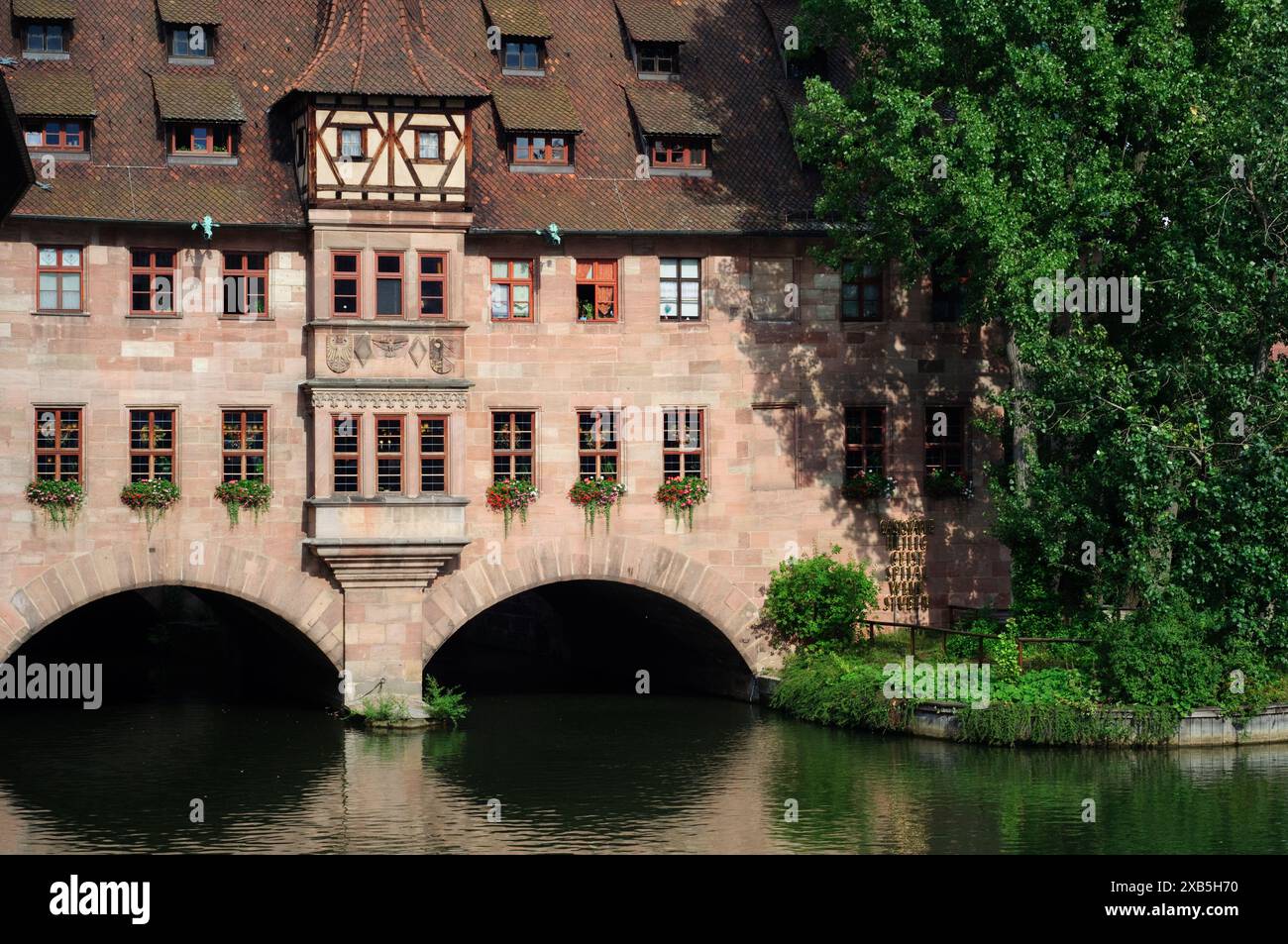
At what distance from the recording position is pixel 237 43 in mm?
42688

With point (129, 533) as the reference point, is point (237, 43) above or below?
above

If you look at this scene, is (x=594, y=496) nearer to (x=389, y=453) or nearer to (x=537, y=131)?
(x=389, y=453)

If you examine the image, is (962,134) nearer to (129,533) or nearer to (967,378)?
(967,378)

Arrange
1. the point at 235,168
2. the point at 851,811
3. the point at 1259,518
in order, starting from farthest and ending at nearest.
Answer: the point at 235,168 → the point at 1259,518 → the point at 851,811

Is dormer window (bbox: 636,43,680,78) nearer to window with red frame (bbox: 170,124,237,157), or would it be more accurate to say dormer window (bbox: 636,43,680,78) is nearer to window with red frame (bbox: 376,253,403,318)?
window with red frame (bbox: 376,253,403,318)

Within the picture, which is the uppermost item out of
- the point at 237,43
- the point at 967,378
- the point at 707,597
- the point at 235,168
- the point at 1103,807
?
the point at 237,43

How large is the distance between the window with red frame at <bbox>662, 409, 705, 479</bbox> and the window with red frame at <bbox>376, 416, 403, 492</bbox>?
17.0 ft

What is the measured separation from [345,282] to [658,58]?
859 cm

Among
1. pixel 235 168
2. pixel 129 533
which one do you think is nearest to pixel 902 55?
pixel 235 168

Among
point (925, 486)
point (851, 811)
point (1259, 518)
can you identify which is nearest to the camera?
point (851, 811)

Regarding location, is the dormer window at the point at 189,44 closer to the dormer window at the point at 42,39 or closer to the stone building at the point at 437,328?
the stone building at the point at 437,328

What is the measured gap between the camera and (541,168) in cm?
4294

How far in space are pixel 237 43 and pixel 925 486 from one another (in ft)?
50.3

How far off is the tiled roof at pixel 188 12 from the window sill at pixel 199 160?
2.79 m
